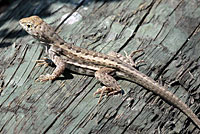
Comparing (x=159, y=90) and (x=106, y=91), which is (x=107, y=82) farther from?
(x=159, y=90)

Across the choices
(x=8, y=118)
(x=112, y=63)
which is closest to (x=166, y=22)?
(x=112, y=63)

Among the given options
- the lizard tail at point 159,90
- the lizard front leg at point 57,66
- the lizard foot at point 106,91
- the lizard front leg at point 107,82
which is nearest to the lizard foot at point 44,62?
the lizard front leg at point 57,66

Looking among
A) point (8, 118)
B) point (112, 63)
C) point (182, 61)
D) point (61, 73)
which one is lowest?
point (8, 118)

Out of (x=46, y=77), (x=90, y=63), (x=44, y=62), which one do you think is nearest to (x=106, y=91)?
(x=90, y=63)

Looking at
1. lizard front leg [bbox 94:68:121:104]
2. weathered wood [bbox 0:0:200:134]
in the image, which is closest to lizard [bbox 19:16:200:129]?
lizard front leg [bbox 94:68:121:104]

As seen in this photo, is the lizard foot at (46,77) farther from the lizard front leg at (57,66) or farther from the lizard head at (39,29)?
the lizard head at (39,29)

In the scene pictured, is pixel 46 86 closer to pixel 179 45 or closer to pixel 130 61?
pixel 130 61

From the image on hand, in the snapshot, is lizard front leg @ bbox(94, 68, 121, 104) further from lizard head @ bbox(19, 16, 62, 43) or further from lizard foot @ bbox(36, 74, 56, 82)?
lizard head @ bbox(19, 16, 62, 43)
